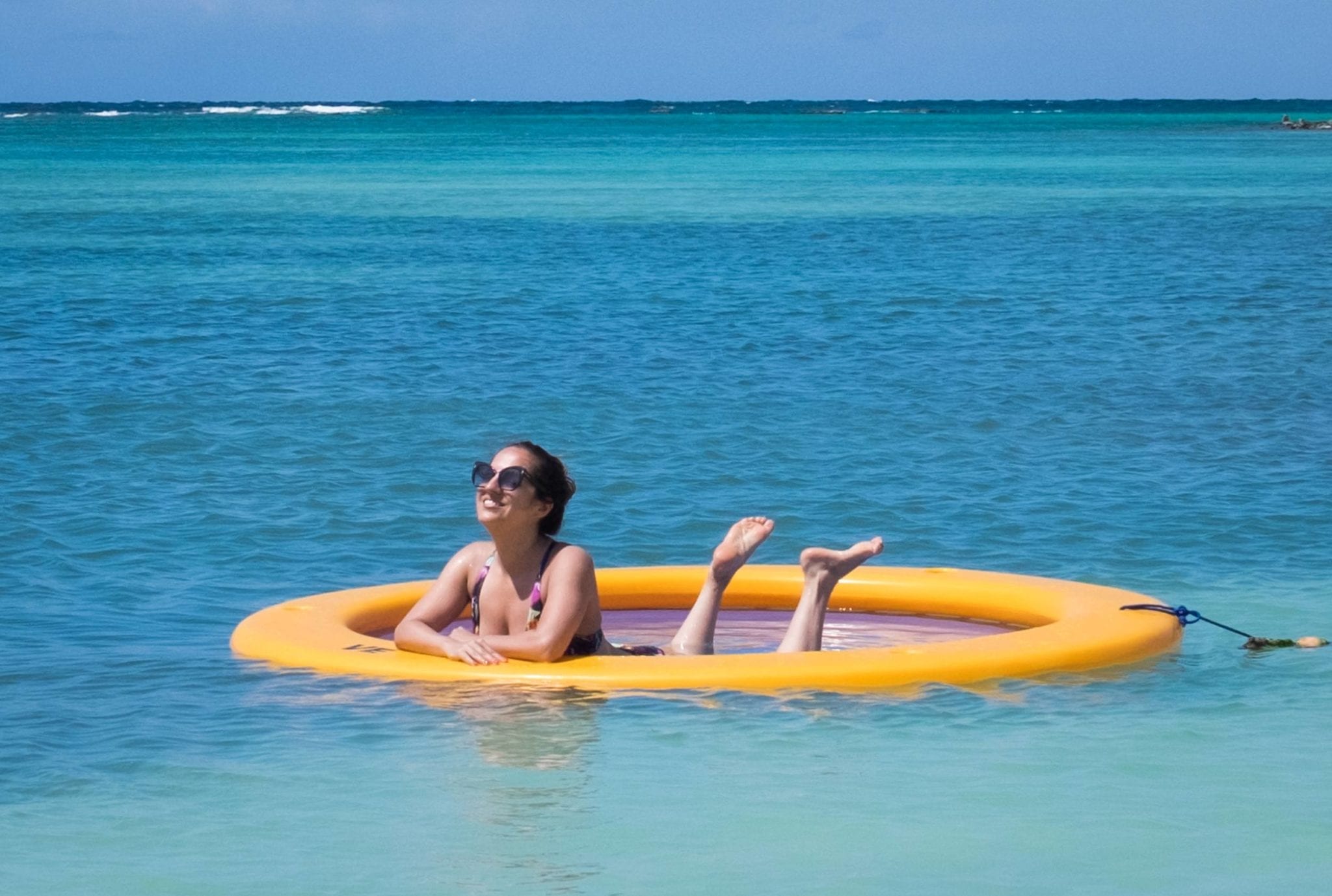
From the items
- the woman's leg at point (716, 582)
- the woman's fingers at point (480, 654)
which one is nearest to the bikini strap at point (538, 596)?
the woman's fingers at point (480, 654)

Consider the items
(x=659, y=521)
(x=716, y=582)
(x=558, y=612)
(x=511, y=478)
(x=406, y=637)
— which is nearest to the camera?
(x=511, y=478)

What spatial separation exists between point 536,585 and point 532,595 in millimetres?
32

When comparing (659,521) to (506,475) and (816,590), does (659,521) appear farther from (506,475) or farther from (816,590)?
(506,475)

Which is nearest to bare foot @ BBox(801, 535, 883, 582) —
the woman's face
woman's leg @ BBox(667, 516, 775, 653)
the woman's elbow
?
woman's leg @ BBox(667, 516, 775, 653)

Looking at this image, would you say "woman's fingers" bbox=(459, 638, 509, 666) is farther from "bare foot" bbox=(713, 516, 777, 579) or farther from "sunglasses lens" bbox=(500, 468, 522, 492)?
"bare foot" bbox=(713, 516, 777, 579)

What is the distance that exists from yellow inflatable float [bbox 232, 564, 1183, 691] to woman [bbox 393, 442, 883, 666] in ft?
0.20

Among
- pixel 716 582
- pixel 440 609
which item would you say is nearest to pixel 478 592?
pixel 440 609

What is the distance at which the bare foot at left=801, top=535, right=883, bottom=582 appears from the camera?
17.6 ft

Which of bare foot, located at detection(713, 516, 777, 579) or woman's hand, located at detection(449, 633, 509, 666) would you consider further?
bare foot, located at detection(713, 516, 777, 579)

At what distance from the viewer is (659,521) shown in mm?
8531

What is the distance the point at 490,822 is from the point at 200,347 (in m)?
10.8

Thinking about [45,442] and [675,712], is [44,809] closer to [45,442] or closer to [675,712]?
[675,712]

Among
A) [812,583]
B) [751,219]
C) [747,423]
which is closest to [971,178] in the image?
[751,219]

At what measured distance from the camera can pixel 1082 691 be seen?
5.30 metres
